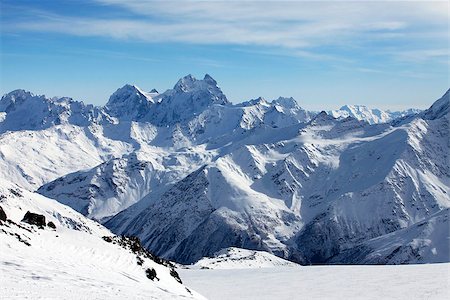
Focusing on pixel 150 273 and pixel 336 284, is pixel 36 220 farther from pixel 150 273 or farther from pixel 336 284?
pixel 336 284

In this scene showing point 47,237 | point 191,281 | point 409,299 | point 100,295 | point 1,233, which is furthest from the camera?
point 191,281

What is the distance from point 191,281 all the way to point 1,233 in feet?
113

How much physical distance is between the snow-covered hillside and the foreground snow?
29.6 feet

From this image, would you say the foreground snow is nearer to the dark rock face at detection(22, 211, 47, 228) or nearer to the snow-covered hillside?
the snow-covered hillside

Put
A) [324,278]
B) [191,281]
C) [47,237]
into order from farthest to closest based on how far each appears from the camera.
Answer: [191,281], [324,278], [47,237]

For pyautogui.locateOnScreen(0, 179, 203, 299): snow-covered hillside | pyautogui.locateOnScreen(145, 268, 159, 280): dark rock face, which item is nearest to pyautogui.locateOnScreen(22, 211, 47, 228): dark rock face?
pyautogui.locateOnScreen(0, 179, 203, 299): snow-covered hillside

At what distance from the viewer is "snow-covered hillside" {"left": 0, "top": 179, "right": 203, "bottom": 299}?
34844 mm

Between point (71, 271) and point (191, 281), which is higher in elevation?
point (71, 271)

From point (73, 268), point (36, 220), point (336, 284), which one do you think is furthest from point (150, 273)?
point (336, 284)

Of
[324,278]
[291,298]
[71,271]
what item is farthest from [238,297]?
[71,271]

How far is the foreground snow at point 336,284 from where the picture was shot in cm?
5756

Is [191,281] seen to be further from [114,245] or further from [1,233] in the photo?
[1,233]

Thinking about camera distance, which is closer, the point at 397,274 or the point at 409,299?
the point at 409,299

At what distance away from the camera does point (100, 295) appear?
35.2m
